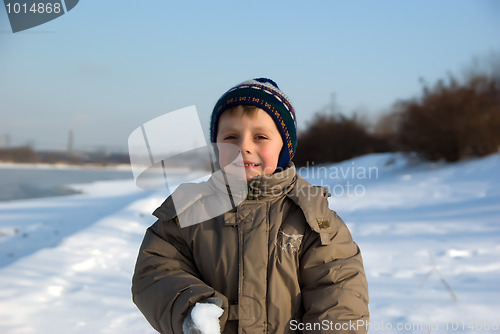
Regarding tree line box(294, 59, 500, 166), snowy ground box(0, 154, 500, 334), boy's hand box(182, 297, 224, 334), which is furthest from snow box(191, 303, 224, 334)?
tree line box(294, 59, 500, 166)

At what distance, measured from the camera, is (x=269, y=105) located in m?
1.77

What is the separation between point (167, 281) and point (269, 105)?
0.77 metres

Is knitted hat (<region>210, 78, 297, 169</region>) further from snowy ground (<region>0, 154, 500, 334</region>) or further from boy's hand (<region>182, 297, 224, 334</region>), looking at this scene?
snowy ground (<region>0, 154, 500, 334</region>)

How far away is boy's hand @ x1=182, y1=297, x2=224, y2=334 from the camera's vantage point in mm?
1443

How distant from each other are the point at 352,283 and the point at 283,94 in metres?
0.82

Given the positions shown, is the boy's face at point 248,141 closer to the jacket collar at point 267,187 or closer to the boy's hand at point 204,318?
the jacket collar at point 267,187

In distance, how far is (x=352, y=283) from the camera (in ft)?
5.32

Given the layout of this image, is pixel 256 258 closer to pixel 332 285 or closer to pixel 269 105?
pixel 332 285

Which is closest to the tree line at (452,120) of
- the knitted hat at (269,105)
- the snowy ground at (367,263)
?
the snowy ground at (367,263)

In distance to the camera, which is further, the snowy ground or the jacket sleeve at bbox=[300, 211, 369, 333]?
the snowy ground

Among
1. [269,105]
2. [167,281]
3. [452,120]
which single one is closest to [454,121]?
[452,120]

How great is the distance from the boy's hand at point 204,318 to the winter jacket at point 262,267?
0.04m

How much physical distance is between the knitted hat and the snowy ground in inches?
60.4

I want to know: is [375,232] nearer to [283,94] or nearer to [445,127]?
[283,94]
